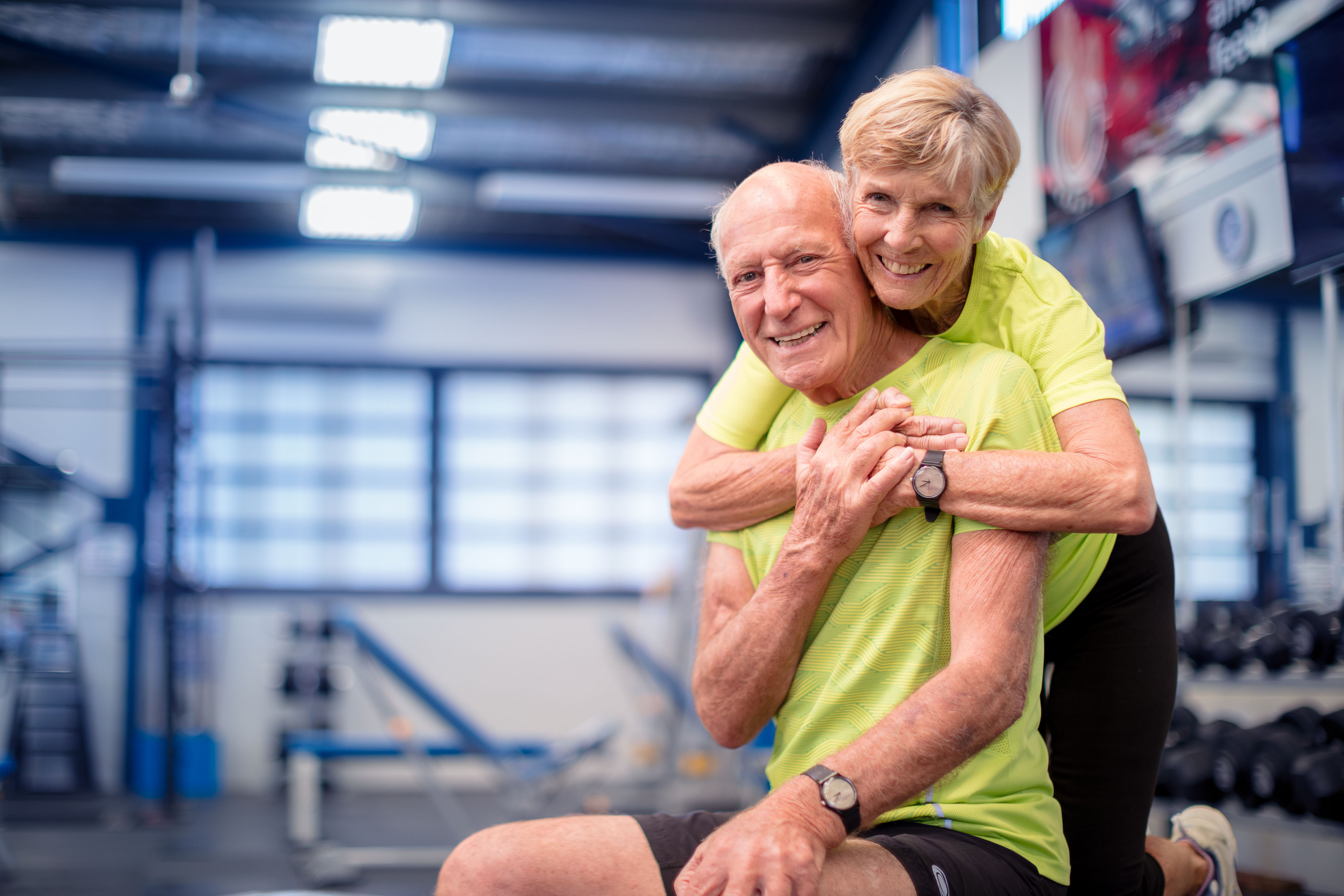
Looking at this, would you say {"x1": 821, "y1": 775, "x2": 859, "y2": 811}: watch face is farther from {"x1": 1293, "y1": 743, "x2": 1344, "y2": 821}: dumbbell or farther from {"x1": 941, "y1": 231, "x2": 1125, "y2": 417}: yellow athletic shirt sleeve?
{"x1": 1293, "y1": 743, "x2": 1344, "y2": 821}: dumbbell

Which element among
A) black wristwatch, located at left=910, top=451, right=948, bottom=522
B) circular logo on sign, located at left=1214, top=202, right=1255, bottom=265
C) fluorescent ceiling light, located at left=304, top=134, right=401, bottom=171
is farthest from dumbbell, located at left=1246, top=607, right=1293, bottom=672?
fluorescent ceiling light, located at left=304, top=134, right=401, bottom=171

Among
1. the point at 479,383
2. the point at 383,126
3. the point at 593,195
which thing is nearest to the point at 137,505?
the point at 479,383

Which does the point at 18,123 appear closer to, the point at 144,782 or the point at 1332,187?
the point at 144,782

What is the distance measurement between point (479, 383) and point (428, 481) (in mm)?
752

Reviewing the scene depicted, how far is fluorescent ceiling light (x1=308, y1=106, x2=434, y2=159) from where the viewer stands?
18.4 ft

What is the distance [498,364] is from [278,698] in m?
2.57

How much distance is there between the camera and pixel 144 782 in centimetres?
599

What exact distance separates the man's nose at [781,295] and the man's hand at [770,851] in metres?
0.49

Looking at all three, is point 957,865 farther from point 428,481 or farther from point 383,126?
point 428,481

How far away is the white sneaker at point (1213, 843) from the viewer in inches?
61.1

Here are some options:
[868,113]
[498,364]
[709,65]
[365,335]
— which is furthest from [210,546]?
[868,113]

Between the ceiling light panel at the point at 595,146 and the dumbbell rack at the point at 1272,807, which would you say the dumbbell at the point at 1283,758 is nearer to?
the dumbbell rack at the point at 1272,807

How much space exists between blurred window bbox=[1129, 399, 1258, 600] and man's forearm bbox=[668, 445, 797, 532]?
258 cm

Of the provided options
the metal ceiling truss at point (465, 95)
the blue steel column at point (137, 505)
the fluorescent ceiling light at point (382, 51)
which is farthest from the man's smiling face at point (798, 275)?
the blue steel column at point (137, 505)
